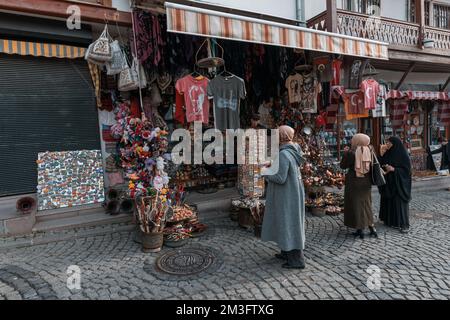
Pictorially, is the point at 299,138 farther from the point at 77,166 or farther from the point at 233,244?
the point at 77,166

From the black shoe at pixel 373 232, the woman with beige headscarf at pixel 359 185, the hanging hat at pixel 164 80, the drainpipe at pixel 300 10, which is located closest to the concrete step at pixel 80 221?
the hanging hat at pixel 164 80

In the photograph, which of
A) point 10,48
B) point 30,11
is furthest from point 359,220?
point 10,48

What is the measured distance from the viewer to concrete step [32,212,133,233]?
5.21 m

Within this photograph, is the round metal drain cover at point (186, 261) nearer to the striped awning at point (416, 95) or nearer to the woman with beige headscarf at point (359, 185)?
the woman with beige headscarf at point (359, 185)

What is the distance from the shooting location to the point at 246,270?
3.95 metres

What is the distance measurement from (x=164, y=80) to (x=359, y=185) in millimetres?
4845

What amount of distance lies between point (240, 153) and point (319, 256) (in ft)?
9.18

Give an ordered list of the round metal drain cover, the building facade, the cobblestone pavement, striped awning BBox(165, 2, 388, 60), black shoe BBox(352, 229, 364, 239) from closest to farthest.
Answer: the cobblestone pavement < the round metal drain cover < striped awning BBox(165, 2, 388, 60) < black shoe BBox(352, 229, 364, 239) < the building facade

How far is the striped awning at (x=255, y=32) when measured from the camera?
4.43 m

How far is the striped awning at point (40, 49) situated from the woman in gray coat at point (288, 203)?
5025 mm

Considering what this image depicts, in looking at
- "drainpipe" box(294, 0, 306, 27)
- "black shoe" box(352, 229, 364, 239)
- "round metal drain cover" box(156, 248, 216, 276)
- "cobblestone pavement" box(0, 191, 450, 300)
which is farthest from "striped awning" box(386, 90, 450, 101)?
"round metal drain cover" box(156, 248, 216, 276)

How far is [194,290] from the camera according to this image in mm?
3463

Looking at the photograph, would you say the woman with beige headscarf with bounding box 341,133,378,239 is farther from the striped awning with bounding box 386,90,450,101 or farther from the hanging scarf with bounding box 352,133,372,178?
the striped awning with bounding box 386,90,450,101

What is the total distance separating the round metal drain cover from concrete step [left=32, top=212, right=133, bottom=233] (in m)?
1.71
